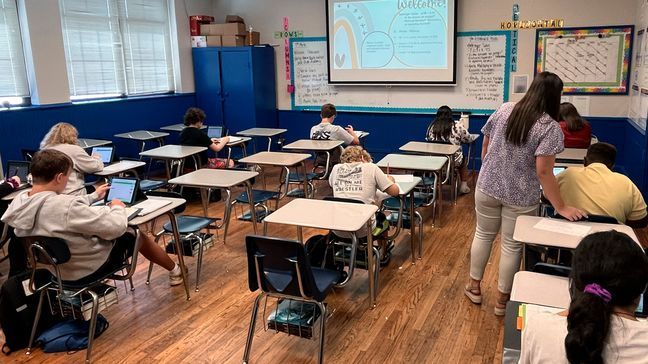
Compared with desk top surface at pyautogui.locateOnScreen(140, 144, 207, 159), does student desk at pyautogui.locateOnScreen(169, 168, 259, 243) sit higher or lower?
lower

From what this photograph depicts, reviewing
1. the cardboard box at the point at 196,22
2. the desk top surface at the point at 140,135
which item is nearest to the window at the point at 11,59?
the desk top surface at the point at 140,135

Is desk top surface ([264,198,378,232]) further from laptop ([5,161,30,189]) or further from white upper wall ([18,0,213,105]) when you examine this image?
white upper wall ([18,0,213,105])

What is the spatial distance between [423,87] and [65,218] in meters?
5.63

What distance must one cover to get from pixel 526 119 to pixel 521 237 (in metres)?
0.68

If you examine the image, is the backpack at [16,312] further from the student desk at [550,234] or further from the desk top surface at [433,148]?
the desk top surface at [433,148]

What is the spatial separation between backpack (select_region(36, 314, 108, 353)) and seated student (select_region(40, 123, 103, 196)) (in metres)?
1.15

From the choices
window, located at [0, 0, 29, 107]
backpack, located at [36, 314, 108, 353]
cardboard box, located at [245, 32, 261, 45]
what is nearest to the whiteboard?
cardboard box, located at [245, 32, 261, 45]

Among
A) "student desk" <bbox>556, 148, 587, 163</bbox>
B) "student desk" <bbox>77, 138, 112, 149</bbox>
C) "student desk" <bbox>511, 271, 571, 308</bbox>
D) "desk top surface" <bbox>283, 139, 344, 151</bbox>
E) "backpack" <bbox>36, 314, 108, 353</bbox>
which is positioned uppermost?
"student desk" <bbox>77, 138, 112, 149</bbox>

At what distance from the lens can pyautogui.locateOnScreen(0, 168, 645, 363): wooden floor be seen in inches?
111

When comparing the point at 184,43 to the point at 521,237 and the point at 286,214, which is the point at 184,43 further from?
the point at 521,237

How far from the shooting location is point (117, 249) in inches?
117

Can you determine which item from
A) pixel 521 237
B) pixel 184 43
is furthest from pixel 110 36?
pixel 521 237

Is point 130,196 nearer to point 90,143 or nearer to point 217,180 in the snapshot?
point 217,180

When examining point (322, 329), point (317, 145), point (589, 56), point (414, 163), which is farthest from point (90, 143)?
point (589, 56)
